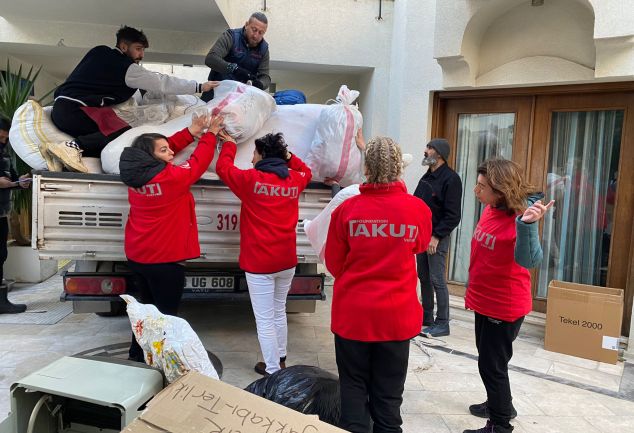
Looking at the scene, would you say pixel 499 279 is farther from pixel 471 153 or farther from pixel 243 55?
pixel 471 153

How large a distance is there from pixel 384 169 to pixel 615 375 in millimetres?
3134

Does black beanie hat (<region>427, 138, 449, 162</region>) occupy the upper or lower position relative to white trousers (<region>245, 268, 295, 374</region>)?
upper

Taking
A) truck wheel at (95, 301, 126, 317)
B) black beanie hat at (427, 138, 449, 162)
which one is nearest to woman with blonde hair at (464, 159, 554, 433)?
black beanie hat at (427, 138, 449, 162)

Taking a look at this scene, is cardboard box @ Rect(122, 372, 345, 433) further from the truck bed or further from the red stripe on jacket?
the truck bed

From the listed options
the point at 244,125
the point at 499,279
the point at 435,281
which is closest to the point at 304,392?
the point at 499,279

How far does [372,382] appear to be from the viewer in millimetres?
2299

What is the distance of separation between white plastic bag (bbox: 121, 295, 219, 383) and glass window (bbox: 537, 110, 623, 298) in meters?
4.50

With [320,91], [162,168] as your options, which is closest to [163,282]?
[162,168]

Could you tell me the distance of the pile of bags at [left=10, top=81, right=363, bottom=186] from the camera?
3.49 m

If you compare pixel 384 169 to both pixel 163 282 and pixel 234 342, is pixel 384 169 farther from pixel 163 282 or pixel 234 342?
pixel 234 342

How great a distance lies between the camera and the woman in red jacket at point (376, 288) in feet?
7.12

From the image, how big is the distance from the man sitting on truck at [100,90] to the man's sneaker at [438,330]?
3.17 meters

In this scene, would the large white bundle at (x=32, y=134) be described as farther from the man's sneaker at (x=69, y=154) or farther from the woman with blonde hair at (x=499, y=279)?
the woman with blonde hair at (x=499, y=279)

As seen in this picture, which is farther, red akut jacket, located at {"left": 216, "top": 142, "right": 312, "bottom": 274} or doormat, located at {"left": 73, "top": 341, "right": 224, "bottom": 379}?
doormat, located at {"left": 73, "top": 341, "right": 224, "bottom": 379}
